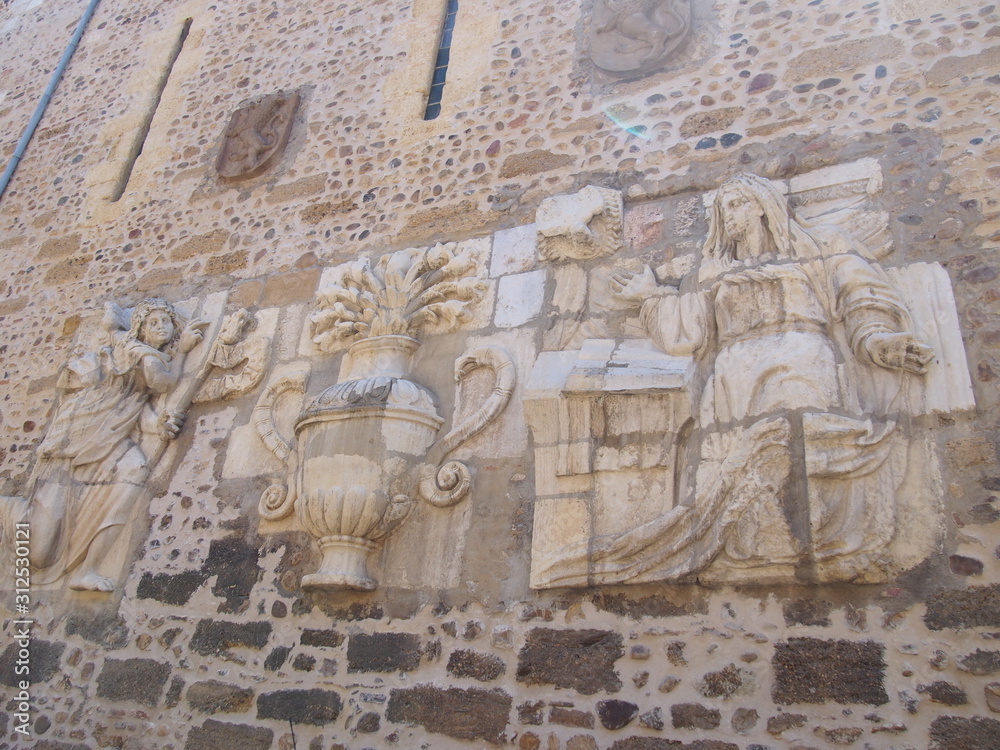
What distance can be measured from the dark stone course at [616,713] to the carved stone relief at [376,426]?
105 cm

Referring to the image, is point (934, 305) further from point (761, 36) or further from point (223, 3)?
point (223, 3)

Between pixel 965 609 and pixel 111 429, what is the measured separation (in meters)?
4.05

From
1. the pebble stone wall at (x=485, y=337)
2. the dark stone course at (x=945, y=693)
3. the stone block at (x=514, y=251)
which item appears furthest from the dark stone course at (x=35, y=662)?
the dark stone course at (x=945, y=693)

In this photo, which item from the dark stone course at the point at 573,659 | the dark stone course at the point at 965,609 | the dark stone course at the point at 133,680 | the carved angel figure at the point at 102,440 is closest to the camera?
the dark stone course at the point at 965,609

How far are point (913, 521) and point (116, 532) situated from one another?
12.0 ft

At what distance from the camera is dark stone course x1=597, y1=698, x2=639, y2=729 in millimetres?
2717

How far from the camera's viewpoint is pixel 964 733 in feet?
7.57

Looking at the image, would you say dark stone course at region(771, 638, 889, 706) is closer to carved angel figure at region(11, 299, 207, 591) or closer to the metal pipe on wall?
carved angel figure at region(11, 299, 207, 591)

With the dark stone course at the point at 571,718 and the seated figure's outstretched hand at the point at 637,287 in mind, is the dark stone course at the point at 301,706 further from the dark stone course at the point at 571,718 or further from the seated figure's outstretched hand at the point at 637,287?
the seated figure's outstretched hand at the point at 637,287

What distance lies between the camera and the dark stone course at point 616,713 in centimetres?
272

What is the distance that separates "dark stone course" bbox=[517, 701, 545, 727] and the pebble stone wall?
0.07ft

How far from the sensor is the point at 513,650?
3025 millimetres

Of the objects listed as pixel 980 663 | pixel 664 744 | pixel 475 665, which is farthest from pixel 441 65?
pixel 980 663

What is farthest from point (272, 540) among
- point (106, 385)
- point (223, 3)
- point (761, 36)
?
point (223, 3)
